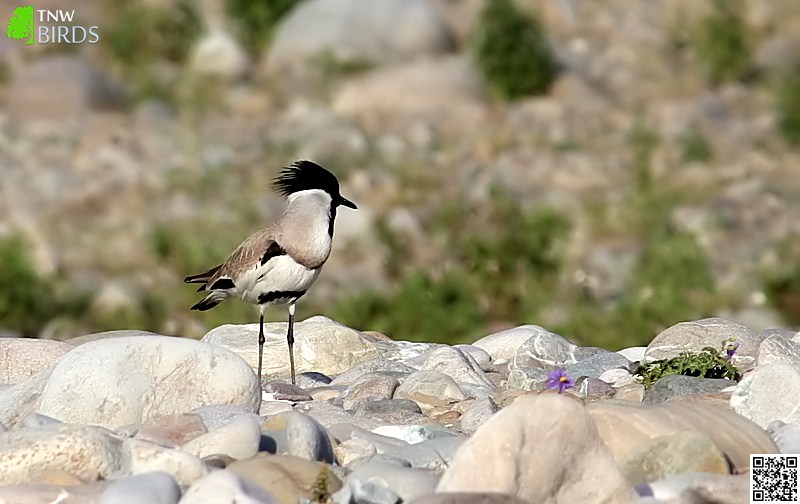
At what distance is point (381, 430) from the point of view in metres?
5.77

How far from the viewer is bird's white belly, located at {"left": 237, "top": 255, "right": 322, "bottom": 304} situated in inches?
283

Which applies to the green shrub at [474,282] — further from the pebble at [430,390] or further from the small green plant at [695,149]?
the pebble at [430,390]

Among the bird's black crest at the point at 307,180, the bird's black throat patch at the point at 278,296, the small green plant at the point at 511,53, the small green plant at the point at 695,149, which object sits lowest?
the bird's black throat patch at the point at 278,296

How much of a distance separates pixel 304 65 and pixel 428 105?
1706 millimetres

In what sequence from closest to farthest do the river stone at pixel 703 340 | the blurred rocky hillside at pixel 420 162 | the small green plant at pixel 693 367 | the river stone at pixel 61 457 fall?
the river stone at pixel 61 457
the small green plant at pixel 693 367
the river stone at pixel 703 340
the blurred rocky hillside at pixel 420 162

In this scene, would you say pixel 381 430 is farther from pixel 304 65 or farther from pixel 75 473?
pixel 304 65

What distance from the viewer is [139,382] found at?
5.80 meters

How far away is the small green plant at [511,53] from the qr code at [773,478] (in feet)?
38.5

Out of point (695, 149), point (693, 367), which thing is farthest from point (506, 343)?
point (695, 149)

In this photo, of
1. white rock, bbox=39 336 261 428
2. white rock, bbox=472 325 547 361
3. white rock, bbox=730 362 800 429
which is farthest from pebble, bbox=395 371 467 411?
white rock, bbox=730 362 800 429

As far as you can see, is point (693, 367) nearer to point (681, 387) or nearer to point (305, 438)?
point (681, 387)

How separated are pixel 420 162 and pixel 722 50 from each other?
4.56 meters

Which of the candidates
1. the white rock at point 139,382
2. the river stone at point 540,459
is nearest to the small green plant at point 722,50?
the white rock at point 139,382

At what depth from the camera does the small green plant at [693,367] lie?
6410 mm
